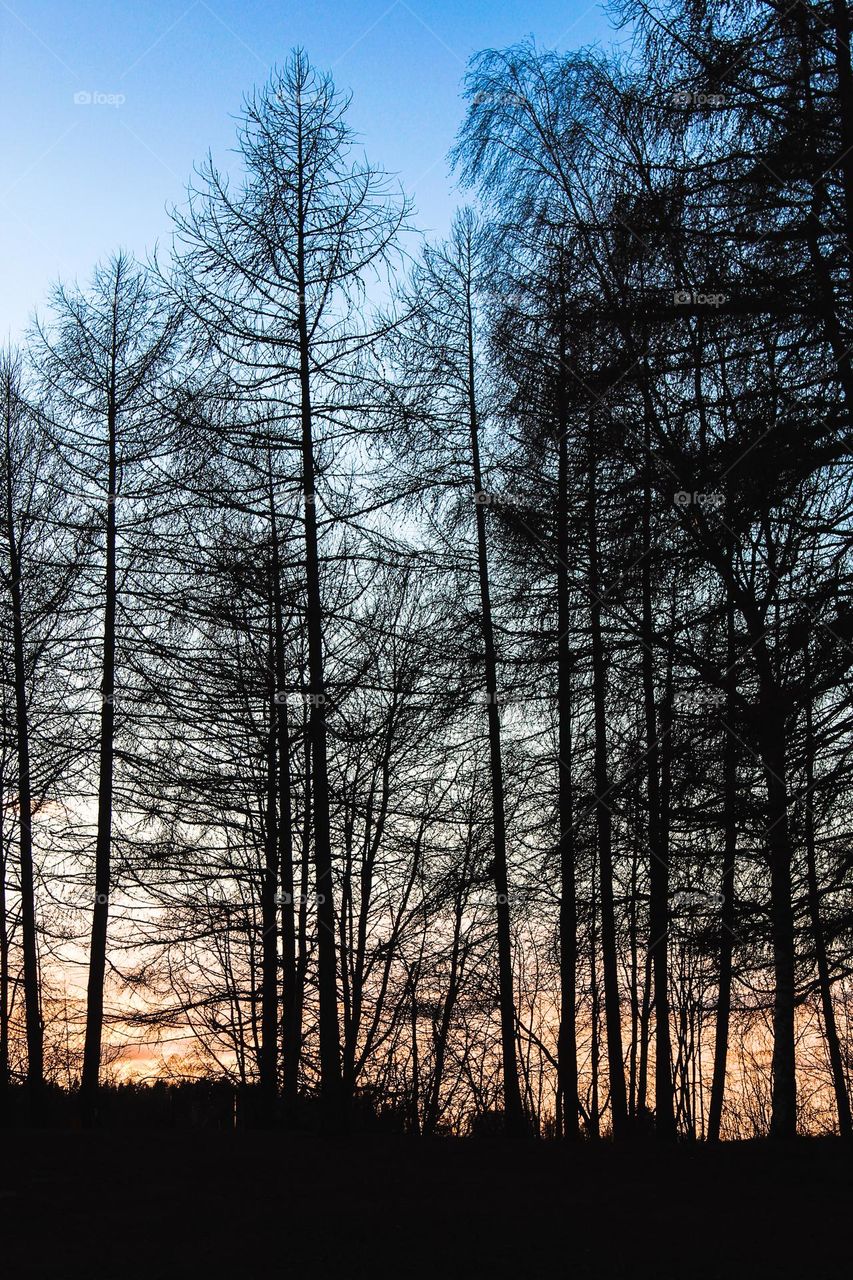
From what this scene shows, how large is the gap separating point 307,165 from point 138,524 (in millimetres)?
5229

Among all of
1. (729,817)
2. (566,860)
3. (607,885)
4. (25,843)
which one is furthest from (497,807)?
(25,843)

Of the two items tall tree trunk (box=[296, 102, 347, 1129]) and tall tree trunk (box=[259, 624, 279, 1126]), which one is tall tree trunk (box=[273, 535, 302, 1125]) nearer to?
tall tree trunk (box=[259, 624, 279, 1126])

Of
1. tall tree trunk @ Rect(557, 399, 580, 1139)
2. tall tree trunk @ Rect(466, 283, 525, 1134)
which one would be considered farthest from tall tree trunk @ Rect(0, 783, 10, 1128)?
tall tree trunk @ Rect(557, 399, 580, 1139)

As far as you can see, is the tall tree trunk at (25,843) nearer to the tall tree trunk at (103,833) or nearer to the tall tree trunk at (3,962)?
the tall tree trunk at (3,962)

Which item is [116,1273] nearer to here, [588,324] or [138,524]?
[588,324]

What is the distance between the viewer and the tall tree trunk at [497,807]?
13.3 meters

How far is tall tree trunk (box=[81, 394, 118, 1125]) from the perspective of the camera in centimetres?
1345

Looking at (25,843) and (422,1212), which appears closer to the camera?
(422,1212)

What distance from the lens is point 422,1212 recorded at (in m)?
7.85

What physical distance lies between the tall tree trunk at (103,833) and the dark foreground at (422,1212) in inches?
88.4

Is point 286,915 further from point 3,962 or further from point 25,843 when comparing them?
point 3,962

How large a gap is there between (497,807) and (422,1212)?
6.50 metres

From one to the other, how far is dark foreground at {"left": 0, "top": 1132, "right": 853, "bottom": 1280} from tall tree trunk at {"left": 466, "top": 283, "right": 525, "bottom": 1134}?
2108 mm

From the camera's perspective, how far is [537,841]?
49.6 feet
